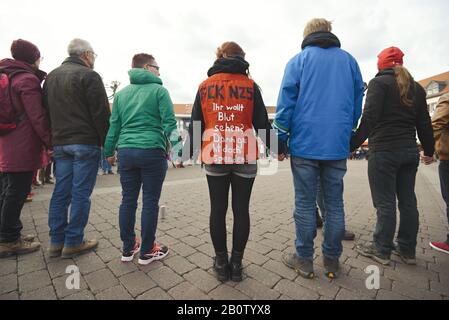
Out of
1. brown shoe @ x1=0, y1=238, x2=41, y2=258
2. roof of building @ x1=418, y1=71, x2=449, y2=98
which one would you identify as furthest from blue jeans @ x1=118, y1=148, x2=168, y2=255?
roof of building @ x1=418, y1=71, x2=449, y2=98

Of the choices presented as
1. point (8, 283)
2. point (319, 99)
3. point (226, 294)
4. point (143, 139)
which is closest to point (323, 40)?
point (319, 99)

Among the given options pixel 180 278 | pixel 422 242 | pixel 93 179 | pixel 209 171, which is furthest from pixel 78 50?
pixel 422 242

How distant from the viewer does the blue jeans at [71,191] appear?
238 centimetres

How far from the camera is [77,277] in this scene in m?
2.03

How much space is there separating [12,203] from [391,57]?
4.20m

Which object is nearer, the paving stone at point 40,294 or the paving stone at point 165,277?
the paving stone at point 40,294

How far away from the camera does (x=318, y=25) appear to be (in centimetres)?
216

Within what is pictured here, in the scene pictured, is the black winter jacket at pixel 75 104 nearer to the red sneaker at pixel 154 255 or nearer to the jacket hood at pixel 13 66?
the jacket hood at pixel 13 66

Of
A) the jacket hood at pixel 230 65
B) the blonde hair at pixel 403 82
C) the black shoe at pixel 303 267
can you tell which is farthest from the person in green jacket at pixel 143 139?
the blonde hair at pixel 403 82

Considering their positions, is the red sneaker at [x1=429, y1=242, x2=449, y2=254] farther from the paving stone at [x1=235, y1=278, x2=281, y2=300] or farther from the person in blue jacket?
the paving stone at [x1=235, y1=278, x2=281, y2=300]

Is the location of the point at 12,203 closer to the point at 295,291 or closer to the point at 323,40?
the point at 295,291

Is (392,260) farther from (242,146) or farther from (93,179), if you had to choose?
(93,179)

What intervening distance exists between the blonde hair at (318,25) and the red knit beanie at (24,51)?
288 centimetres
